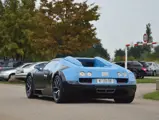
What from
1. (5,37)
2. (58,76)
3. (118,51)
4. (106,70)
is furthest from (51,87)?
(118,51)

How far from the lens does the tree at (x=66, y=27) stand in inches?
1599

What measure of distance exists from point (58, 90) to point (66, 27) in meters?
27.2

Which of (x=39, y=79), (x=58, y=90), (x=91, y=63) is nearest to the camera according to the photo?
(x=58, y=90)

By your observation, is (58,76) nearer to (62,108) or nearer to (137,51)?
(62,108)

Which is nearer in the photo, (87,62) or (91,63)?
(87,62)

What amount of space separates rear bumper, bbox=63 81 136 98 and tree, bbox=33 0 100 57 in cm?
2652

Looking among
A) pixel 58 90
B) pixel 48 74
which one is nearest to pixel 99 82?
pixel 58 90

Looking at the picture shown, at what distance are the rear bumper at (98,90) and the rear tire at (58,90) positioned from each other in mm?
164

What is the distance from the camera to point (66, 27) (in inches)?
1596

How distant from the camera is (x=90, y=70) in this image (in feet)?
43.5

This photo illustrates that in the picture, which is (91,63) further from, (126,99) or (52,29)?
(52,29)

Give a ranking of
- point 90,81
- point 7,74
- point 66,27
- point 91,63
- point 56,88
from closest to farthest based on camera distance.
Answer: point 90,81 < point 56,88 < point 91,63 < point 7,74 < point 66,27

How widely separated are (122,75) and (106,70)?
423 mm

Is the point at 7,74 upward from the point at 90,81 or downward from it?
upward
